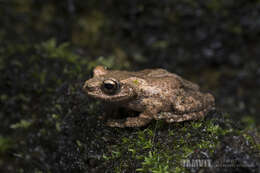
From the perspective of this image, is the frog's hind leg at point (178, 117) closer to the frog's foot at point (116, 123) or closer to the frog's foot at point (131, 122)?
the frog's foot at point (131, 122)

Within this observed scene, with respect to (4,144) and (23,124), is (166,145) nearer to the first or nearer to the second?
(23,124)

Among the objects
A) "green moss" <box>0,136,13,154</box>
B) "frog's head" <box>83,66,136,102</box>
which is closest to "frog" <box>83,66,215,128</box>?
"frog's head" <box>83,66,136,102</box>

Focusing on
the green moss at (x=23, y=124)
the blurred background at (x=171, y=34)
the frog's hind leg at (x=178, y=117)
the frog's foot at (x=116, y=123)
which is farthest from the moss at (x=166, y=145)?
the blurred background at (x=171, y=34)

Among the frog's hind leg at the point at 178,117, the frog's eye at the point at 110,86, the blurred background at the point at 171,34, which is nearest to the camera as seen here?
the frog's eye at the point at 110,86

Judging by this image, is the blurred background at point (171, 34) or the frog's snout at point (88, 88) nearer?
the frog's snout at point (88, 88)

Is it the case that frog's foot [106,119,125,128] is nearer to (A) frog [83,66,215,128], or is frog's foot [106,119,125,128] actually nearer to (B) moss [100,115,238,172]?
(A) frog [83,66,215,128]

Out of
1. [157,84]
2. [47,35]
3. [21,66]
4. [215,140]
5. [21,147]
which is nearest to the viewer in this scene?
[215,140]

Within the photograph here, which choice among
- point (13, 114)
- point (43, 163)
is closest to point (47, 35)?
point (13, 114)

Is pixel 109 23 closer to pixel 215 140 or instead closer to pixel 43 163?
pixel 43 163
